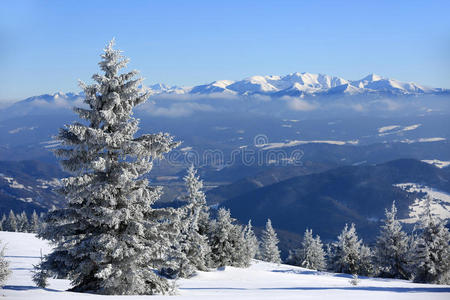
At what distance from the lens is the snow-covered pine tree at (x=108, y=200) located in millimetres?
15461

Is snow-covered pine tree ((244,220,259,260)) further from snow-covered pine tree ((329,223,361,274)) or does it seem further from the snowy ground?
the snowy ground

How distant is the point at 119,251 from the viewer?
15.0 m

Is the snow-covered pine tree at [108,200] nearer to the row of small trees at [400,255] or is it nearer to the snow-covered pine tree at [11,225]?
the row of small trees at [400,255]

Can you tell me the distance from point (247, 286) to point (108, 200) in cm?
1321

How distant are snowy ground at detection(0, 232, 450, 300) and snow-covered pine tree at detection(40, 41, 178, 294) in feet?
4.36

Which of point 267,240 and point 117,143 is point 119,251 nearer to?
point 117,143

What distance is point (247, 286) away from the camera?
25.8 m

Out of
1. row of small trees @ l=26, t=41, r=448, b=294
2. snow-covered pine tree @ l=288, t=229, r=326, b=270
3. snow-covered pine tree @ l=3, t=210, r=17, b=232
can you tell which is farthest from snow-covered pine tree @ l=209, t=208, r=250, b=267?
snow-covered pine tree @ l=3, t=210, r=17, b=232

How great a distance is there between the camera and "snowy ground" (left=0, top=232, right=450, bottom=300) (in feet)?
49.1

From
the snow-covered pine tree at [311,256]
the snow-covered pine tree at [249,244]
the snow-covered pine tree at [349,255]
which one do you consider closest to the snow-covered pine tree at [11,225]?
the snow-covered pine tree at [249,244]

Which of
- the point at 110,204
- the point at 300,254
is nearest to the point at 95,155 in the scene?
the point at 110,204

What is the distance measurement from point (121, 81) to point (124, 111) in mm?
1214

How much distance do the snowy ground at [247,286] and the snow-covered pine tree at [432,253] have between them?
335cm

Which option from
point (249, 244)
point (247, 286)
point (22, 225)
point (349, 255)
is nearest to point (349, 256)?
point (349, 255)
